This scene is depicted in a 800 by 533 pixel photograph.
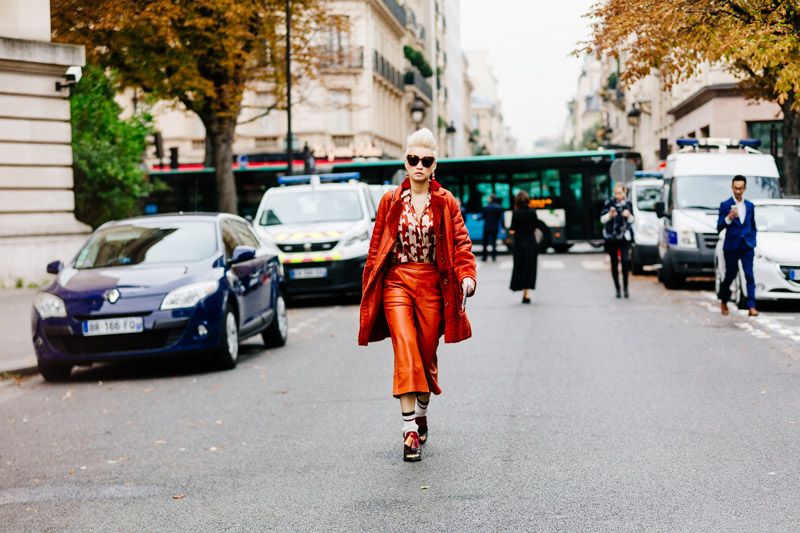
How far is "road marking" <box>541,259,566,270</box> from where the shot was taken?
33.0m

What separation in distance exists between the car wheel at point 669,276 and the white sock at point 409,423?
1675 cm

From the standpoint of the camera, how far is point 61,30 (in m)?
31.5

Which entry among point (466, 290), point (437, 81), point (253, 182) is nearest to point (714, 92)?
point (253, 182)

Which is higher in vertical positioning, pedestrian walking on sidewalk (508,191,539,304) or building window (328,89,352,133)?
building window (328,89,352,133)

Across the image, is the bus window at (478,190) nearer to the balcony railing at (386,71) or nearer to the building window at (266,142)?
the building window at (266,142)

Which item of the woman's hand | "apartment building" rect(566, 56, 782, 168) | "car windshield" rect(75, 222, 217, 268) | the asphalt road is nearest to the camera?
the asphalt road

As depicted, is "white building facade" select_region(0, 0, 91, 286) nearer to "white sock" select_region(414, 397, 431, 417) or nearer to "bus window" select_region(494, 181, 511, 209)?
"white sock" select_region(414, 397, 431, 417)

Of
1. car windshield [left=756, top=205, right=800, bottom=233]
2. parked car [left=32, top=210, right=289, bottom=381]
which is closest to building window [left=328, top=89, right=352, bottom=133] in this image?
car windshield [left=756, top=205, right=800, bottom=233]

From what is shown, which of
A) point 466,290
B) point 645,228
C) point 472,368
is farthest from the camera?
point 645,228

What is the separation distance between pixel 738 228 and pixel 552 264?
59.3 ft

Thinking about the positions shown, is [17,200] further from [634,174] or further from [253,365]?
[634,174]

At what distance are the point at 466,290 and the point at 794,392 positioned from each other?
13.2 ft

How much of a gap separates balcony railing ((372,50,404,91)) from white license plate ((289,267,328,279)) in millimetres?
45176

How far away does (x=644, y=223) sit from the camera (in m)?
29.6
